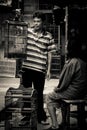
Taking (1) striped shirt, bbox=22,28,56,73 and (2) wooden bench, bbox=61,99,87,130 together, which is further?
(1) striped shirt, bbox=22,28,56,73

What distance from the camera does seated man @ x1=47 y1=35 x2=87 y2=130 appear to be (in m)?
9.64

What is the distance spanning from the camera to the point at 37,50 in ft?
33.7

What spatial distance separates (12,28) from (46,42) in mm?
1077

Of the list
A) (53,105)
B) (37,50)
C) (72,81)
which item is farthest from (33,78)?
(72,81)

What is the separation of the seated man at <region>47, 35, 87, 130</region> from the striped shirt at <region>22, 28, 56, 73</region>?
686 millimetres

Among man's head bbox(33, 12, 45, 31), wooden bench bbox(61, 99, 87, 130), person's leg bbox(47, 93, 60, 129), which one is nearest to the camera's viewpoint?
wooden bench bbox(61, 99, 87, 130)

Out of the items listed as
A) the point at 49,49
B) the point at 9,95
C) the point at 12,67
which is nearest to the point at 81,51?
the point at 49,49

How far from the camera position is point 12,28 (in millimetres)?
10914

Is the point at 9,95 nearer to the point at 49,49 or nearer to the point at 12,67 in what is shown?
the point at 49,49

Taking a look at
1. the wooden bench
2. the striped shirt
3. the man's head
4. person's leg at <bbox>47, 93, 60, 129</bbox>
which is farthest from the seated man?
the man's head

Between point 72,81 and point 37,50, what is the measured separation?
3.68 feet

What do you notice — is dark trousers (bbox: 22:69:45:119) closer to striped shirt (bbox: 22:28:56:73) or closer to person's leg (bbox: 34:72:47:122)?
person's leg (bbox: 34:72:47:122)

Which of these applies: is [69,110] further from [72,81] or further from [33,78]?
[33,78]

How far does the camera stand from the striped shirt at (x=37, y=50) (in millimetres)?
10250
